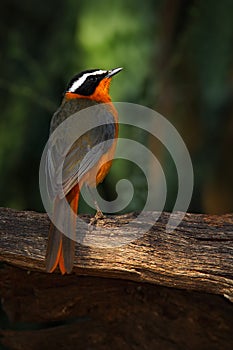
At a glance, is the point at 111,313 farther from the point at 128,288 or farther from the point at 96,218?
the point at 96,218

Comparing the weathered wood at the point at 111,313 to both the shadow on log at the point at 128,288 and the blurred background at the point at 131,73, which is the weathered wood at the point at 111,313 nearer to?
the shadow on log at the point at 128,288

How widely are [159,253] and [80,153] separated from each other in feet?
1.36

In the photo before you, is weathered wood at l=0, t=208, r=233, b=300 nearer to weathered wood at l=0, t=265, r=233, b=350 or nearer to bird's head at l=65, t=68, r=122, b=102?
weathered wood at l=0, t=265, r=233, b=350

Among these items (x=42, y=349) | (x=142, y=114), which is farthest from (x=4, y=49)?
(x=42, y=349)

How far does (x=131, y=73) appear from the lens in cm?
389

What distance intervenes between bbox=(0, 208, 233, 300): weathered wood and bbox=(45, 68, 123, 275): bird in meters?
0.08

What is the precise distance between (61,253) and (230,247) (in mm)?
476

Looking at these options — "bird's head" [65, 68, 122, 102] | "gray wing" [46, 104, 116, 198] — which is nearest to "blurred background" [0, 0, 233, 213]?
"bird's head" [65, 68, 122, 102]

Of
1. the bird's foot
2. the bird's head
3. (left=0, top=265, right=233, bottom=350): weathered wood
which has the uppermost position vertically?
the bird's head

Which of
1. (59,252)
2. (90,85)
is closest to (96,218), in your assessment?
(59,252)

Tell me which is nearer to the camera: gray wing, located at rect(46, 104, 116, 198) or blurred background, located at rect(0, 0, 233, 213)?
gray wing, located at rect(46, 104, 116, 198)

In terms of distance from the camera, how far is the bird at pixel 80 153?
7.43 ft

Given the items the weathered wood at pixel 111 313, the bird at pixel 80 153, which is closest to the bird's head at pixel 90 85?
the bird at pixel 80 153

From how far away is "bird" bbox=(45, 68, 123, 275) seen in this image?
2264mm
